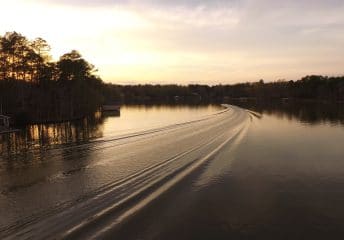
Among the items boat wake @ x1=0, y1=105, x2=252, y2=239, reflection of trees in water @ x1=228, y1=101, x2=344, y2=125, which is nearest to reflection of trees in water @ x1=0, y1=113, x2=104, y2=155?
boat wake @ x1=0, y1=105, x2=252, y2=239

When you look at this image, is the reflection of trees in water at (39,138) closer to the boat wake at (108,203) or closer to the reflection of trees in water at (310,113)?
the boat wake at (108,203)

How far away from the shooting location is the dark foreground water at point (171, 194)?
992cm

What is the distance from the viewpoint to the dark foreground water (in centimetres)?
992

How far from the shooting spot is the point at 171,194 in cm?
1316

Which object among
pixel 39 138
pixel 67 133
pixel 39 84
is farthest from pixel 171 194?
pixel 39 84

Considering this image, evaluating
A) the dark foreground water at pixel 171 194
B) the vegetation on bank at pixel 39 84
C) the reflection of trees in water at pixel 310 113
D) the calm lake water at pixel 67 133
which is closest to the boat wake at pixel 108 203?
the dark foreground water at pixel 171 194

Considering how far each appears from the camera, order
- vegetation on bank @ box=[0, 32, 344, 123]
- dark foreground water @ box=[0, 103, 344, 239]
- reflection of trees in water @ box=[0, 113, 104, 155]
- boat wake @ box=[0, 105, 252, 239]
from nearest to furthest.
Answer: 1. boat wake @ box=[0, 105, 252, 239]
2. dark foreground water @ box=[0, 103, 344, 239]
3. reflection of trees in water @ box=[0, 113, 104, 155]
4. vegetation on bank @ box=[0, 32, 344, 123]

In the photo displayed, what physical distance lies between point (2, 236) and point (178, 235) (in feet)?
14.6

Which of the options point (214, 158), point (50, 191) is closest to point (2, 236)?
point (50, 191)

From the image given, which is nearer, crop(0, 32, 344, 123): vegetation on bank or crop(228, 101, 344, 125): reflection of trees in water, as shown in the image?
crop(228, 101, 344, 125): reflection of trees in water

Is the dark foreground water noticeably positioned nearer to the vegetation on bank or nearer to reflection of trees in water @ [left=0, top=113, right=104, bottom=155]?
reflection of trees in water @ [left=0, top=113, right=104, bottom=155]

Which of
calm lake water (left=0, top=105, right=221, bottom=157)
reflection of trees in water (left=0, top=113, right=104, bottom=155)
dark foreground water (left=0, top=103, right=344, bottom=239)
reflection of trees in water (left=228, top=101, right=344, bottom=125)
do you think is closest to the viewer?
dark foreground water (left=0, top=103, right=344, bottom=239)

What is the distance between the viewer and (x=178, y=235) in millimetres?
9672

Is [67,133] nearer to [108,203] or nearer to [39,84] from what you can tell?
[108,203]
